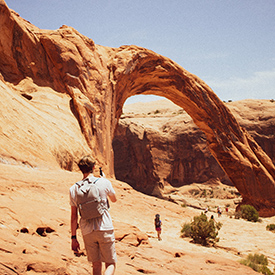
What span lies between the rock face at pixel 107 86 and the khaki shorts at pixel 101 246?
627cm

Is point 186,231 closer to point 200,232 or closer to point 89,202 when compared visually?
point 200,232

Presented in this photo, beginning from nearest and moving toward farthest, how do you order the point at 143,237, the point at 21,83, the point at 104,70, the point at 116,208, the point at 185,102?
the point at 143,237, the point at 116,208, the point at 21,83, the point at 104,70, the point at 185,102

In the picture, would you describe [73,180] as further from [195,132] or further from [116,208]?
[195,132]

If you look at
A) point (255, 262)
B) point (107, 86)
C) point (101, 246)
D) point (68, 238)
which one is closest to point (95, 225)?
point (101, 246)

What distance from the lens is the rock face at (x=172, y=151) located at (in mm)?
31688

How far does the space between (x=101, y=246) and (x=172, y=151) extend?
3116cm

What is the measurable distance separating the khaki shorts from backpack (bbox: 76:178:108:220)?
190 millimetres

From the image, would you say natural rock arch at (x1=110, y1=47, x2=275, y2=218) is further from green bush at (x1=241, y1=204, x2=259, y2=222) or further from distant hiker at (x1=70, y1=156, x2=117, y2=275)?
distant hiker at (x1=70, y1=156, x2=117, y2=275)

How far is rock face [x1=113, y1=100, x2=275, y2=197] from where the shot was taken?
1248 inches

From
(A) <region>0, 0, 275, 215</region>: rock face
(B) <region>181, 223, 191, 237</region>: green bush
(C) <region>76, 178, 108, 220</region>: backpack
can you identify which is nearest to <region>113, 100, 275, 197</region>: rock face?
(A) <region>0, 0, 275, 215</region>: rock face

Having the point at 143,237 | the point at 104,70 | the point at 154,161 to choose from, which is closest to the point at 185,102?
the point at 104,70

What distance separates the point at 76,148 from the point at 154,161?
20448 millimetres

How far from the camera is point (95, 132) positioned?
1526cm

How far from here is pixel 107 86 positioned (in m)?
17.7
